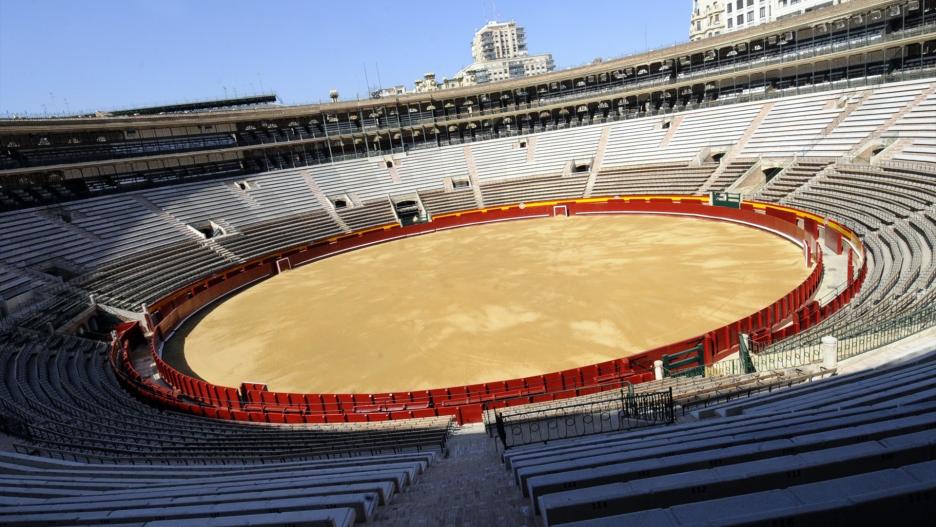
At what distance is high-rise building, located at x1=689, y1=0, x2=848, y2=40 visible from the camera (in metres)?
68.8

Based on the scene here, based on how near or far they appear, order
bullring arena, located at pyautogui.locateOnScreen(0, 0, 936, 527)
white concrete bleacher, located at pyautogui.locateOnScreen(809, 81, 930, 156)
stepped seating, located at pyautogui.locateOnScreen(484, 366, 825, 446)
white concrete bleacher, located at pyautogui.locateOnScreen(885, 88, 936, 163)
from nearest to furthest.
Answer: bullring arena, located at pyautogui.locateOnScreen(0, 0, 936, 527) < stepped seating, located at pyautogui.locateOnScreen(484, 366, 825, 446) < white concrete bleacher, located at pyautogui.locateOnScreen(885, 88, 936, 163) < white concrete bleacher, located at pyautogui.locateOnScreen(809, 81, 930, 156)

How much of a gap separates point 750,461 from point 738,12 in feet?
300

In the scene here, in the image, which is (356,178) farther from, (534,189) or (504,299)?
(504,299)

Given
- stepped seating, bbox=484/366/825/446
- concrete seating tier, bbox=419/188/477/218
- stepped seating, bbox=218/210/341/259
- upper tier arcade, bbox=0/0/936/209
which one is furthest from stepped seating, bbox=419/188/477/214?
stepped seating, bbox=484/366/825/446

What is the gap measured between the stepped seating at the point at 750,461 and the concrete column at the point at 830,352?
→ 142 inches

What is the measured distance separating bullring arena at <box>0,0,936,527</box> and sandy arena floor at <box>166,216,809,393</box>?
0.69 feet

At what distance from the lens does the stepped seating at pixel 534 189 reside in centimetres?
4866

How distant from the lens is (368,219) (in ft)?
158

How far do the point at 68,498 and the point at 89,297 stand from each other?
85.8 ft

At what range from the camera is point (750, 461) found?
5363mm

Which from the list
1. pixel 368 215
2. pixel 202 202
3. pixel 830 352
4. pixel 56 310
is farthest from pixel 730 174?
pixel 56 310

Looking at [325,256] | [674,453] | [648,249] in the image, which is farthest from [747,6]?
[674,453]

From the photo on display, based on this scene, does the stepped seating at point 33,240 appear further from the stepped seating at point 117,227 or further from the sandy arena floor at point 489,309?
the sandy arena floor at point 489,309

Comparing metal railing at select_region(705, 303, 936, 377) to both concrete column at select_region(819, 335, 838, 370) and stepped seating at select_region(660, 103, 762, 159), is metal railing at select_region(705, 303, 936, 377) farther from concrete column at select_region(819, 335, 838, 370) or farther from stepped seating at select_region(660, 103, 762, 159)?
stepped seating at select_region(660, 103, 762, 159)
